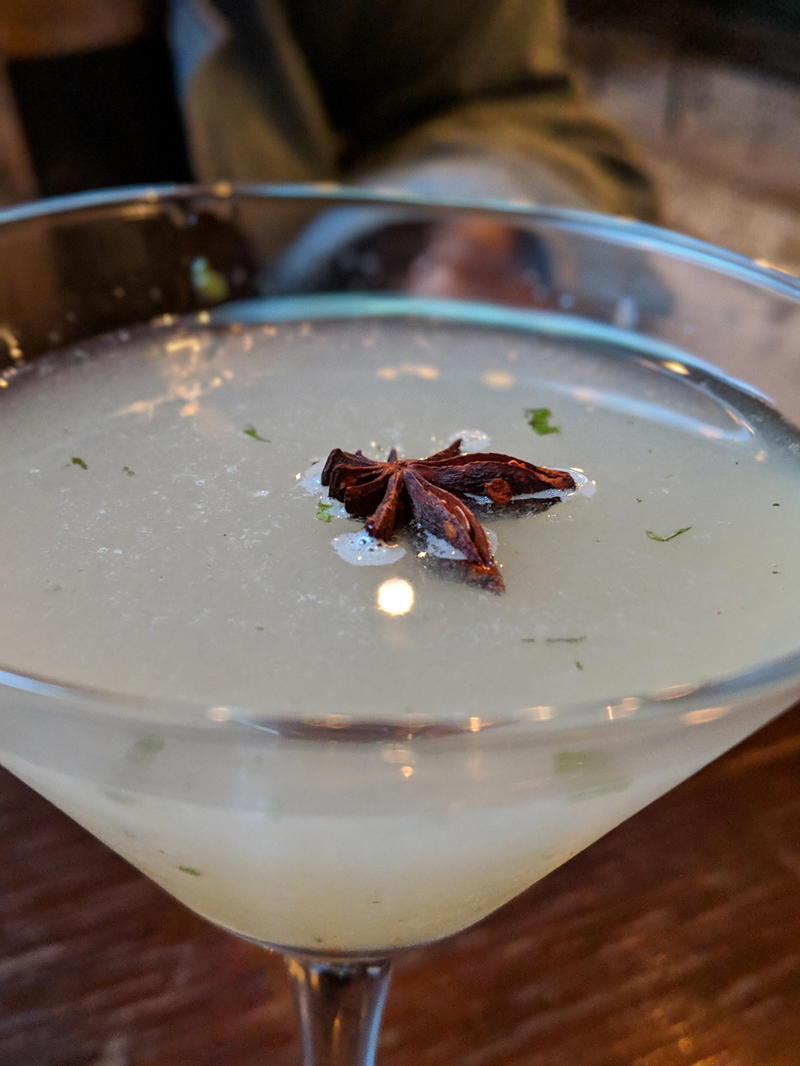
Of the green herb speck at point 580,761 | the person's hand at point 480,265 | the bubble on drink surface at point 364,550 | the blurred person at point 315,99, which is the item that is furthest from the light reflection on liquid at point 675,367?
the blurred person at point 315,99

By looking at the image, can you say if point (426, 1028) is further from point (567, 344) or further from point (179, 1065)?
point (567, 344)

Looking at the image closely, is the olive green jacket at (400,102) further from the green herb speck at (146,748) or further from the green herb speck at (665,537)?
the green herb speck at (146,748)

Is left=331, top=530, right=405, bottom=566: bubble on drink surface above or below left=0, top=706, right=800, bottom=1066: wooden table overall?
above

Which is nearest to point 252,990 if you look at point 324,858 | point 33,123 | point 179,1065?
point 179,1065

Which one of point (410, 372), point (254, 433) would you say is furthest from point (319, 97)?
point (254, 433)

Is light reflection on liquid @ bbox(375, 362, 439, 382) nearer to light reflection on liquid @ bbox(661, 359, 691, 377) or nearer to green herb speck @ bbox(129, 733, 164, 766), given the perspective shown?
light reflection on liquid @ bbox(661, 359, 691, 377)

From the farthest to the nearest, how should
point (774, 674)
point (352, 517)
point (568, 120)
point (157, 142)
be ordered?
point (568, 120)
point (157, 142)
point (352, 517)
point (774, 674)

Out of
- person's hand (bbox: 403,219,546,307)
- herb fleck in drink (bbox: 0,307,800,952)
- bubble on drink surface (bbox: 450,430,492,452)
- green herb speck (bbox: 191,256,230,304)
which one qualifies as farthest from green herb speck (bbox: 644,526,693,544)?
green herb speck (bbox: 191,256,230,304)
